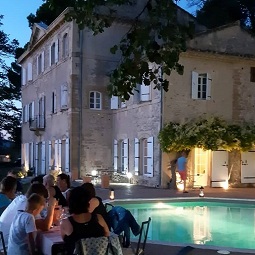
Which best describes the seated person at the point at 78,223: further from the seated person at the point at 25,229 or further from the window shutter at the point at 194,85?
the window shutter at the point at 194,85

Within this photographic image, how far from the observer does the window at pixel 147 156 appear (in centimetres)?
1734

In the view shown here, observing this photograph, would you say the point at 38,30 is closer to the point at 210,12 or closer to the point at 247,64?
the point at 210,12

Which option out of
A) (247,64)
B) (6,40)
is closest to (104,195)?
(247,64)

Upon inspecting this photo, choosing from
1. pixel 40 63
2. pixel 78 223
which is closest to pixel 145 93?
pixel 40 63

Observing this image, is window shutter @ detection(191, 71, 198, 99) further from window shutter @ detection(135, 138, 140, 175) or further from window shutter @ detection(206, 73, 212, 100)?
window shutter @ detection(135, 138, 140, 175)

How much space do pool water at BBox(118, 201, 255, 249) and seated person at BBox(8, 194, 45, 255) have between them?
156 inches

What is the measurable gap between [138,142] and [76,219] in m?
14.6

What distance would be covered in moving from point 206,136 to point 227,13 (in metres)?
15.5

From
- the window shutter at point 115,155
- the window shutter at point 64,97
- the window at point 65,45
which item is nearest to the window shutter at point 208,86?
the window shutter at point 115,155

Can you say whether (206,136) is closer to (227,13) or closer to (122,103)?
(122,103)

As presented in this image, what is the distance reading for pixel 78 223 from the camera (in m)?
3.94

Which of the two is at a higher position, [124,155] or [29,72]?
[29,72]

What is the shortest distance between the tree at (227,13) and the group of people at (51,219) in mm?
24882

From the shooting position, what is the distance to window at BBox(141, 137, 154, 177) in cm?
1734
